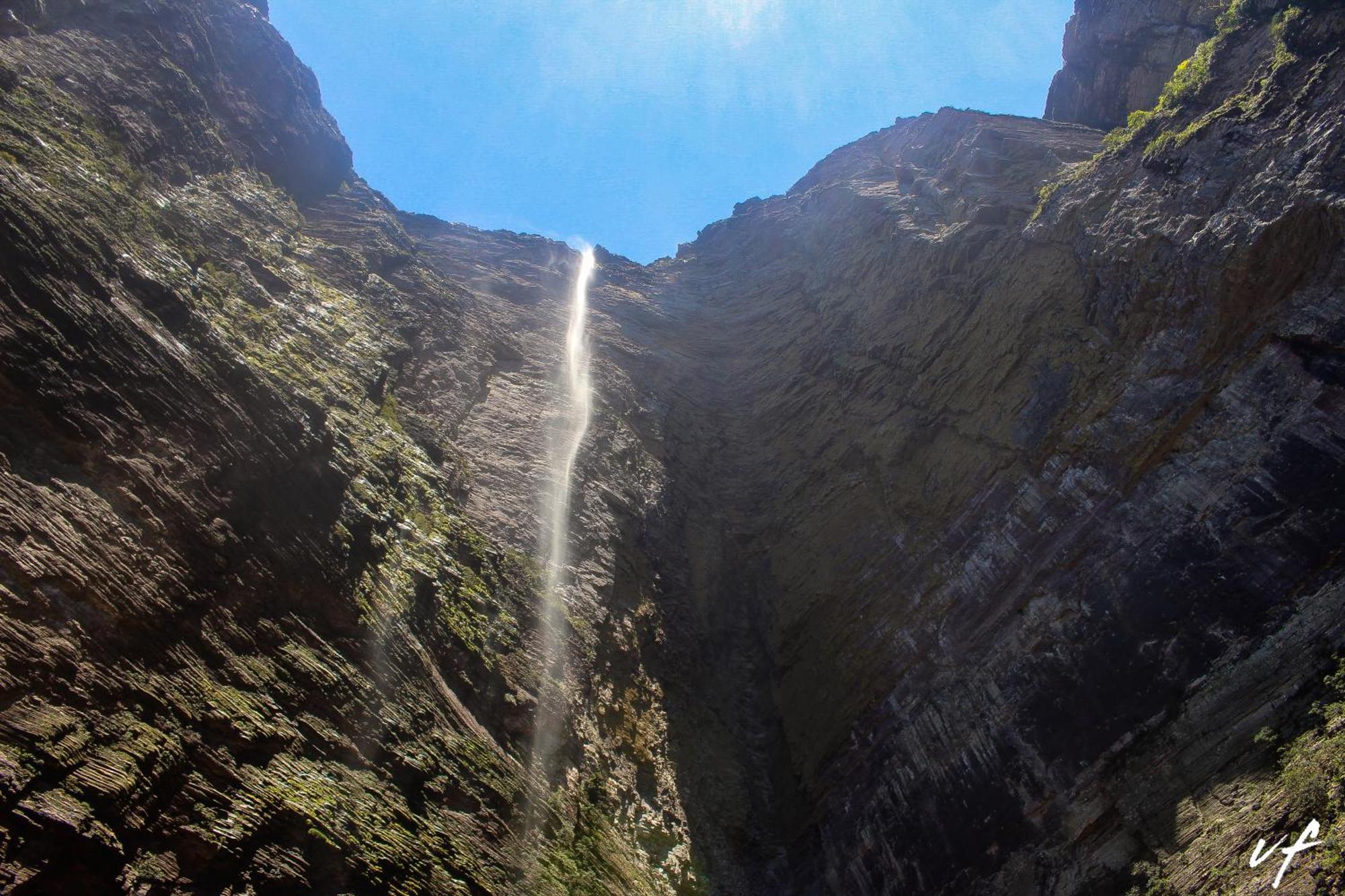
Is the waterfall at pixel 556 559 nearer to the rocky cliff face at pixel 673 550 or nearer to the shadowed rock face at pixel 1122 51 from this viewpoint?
the rocky cliff face at pixel 673 550

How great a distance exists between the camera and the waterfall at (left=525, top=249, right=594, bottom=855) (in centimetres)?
1316

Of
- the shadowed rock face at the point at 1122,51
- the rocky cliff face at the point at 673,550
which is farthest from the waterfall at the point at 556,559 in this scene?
the shadowed rock face at the point at 1122,51

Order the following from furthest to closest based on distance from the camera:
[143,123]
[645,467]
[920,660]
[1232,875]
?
[645,467] < [143,123] < [920,660] < [1232,875]

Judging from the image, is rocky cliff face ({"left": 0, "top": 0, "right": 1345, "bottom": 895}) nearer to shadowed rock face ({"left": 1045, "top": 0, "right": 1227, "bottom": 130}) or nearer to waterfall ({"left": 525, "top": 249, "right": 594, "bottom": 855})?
waterfall ({"left": 525, "top": 249, "right": 594, "bottom": 855})

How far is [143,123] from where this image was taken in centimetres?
1962

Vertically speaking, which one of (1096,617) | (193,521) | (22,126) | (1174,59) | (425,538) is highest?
(1174,59)

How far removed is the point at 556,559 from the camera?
18.4 metres

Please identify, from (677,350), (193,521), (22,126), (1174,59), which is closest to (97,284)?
(193,521)

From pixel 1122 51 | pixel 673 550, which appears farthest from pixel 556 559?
pixel 1122 51

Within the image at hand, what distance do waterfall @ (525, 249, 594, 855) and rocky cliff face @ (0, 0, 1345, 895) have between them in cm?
27

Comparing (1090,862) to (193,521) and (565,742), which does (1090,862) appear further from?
(193,521)

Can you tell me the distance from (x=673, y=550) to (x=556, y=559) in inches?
221

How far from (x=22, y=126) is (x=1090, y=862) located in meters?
22.4

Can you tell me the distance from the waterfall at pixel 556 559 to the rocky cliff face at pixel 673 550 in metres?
0.27
